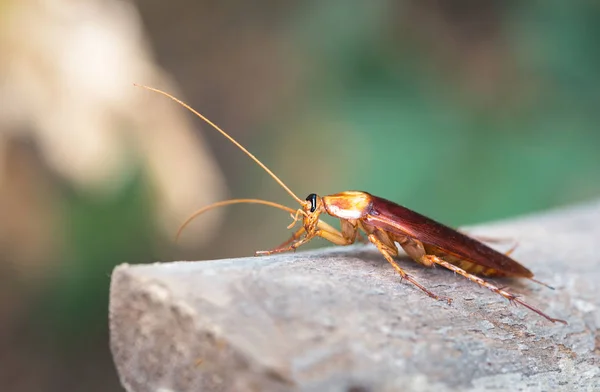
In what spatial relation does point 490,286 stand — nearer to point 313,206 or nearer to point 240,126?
point 313,206

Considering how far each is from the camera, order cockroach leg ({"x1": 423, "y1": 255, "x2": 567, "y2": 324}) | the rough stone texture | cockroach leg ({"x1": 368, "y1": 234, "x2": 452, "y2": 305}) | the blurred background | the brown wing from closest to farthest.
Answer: the rough stone texture
cockroach leg ({"x1": 368, "y1": 234, "x2": 452, "y2": 305})
cockroach leg ({"x1": 423, "y1": 255, "x2": 567, "y2": 324})
the brown wing
the blurred background

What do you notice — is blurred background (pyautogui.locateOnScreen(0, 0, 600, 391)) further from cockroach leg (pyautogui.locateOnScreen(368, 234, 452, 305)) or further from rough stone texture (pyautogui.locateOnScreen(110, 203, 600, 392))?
rough stone texture (pyautogui.locateOnScreen(110, 203, 600, 392))

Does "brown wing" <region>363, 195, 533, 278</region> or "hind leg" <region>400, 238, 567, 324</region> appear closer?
"hind leg" <region>400, 238, 567, 324</region>

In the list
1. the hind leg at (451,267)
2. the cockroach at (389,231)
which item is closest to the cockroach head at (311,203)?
the cockroach at (389,231)

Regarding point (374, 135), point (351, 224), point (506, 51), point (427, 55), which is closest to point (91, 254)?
point (351, 224)

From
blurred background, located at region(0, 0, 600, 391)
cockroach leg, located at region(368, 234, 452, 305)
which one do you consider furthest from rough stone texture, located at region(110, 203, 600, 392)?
blurred background, located at region(0, 0, 600, 391)

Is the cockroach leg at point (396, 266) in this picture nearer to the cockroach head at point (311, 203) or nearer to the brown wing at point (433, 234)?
the brown wing at point (433, 234)

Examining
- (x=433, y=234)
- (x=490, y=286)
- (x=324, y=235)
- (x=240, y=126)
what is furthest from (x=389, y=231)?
(x=240, y=126)
